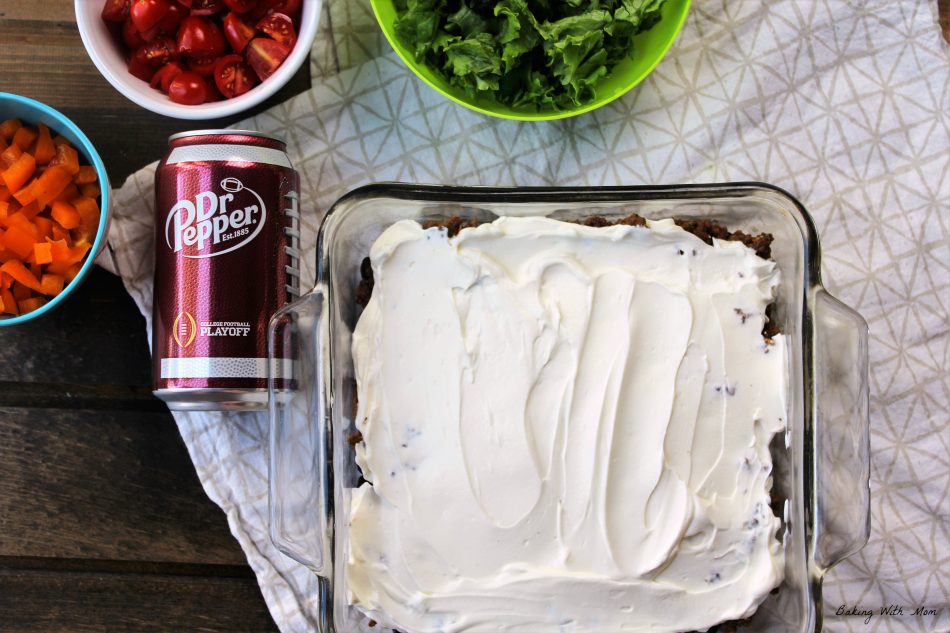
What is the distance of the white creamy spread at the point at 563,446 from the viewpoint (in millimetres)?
1101

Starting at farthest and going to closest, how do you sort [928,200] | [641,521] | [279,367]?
[928,200] < [279,367] < [641,521]

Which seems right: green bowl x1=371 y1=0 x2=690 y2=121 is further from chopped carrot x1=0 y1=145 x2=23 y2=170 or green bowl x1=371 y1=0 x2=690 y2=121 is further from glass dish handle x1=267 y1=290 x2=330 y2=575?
chopped carrot x1=0 y1=145 x2=23 y2=170

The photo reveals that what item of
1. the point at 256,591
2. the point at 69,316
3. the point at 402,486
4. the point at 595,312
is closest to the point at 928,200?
the point at 595,312

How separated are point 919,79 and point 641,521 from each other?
0.85m

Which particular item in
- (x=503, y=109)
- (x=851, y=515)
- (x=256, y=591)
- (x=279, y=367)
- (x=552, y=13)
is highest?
(x=552, y=13)

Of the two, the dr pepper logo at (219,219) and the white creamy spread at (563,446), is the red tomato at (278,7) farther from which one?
the white creamy spread at (563,446)

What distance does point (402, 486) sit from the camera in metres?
1.11

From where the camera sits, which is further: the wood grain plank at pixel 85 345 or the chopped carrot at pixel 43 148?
the wood grain plank at pixel 85 345

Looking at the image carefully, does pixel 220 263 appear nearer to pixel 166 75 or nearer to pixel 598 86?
pixel 166 75

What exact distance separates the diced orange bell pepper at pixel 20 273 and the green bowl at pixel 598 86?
0.62 metres

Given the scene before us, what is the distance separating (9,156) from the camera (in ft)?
4.18

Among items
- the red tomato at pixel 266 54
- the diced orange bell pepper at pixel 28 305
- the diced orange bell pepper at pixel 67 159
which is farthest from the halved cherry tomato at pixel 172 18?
the diced orange bell pepper at pixel 28 305

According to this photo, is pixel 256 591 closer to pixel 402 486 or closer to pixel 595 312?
pixel 402 486

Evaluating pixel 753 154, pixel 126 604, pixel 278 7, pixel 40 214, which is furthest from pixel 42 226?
pixel 753 154
